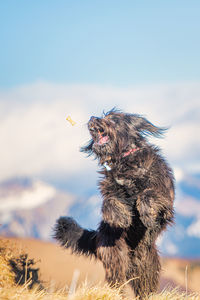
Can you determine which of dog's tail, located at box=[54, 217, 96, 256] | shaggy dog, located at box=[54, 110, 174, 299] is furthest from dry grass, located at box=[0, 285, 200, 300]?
dog's tail, located at box=[54, 217, 96, 256]

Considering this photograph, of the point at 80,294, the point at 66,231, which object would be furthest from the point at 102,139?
the point at 80,294

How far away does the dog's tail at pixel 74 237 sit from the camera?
5.61m

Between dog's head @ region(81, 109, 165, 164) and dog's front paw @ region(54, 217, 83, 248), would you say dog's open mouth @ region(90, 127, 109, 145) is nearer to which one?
dog's head @ region(81, 109, 165, 164)

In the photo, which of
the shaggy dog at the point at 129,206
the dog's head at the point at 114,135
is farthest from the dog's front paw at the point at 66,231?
the dog's head at the point at 114,135

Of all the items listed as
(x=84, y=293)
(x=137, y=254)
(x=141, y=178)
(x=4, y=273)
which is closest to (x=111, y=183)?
(x=141, y=178)

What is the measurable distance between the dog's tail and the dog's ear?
1564 millimetres

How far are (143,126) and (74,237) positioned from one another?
1817 mm

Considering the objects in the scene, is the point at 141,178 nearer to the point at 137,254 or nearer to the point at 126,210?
the point at 126,210

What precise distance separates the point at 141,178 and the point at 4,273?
7.09 feet

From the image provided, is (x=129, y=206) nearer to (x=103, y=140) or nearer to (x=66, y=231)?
(x=103, y=140)

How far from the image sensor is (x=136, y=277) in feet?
15.9

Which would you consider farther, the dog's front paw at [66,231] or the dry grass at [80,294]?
the dog's front paw at [66,231]

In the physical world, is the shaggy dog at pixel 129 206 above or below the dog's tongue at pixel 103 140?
below

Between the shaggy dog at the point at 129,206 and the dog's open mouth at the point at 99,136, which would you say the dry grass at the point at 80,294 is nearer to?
the shaggy dog at the point at 129,206
